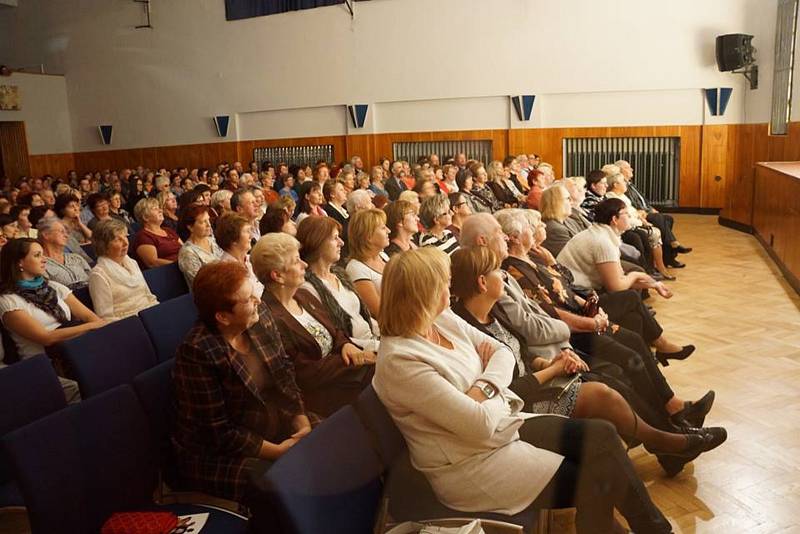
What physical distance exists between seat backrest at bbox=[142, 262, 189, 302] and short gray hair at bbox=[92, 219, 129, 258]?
0.34 metres

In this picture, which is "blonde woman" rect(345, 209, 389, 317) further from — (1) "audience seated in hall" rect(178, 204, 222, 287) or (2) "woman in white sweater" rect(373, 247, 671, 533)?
(2) "woman in white sweater" rect(373, 247, 671, 533)

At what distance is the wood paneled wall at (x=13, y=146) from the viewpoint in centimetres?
1739

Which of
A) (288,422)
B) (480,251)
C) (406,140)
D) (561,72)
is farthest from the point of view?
(406,140)

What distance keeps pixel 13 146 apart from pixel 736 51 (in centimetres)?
1555

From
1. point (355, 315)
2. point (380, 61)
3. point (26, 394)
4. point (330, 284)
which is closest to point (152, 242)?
point (330, 284)

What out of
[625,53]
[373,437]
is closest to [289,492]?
[373,437]

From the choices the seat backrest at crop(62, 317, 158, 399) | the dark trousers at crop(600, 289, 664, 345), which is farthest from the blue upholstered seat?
the dark trousers at crop(600, 289, 664, 345)

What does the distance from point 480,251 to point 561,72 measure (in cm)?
1122

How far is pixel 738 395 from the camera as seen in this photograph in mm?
4273

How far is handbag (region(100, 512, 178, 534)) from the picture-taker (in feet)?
6.76

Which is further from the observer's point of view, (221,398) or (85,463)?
(221,398)

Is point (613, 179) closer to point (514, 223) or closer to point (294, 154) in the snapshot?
point (514, 223)

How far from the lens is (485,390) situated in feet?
7.75

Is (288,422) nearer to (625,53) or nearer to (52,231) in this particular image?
(52,231)
